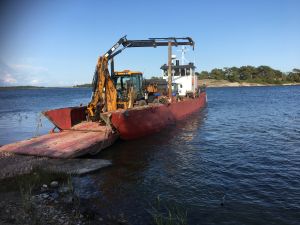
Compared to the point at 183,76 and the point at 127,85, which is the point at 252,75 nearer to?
Result: the point at 183,76

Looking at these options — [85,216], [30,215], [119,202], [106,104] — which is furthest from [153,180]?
[106,104]

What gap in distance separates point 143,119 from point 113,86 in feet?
7.83

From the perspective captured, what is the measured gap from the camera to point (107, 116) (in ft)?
46.2

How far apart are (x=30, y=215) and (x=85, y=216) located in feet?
3.92

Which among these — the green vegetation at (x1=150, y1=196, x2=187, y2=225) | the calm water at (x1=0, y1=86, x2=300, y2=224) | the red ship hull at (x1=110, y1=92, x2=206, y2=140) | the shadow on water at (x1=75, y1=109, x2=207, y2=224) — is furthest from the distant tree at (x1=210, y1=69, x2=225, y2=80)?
the green vegetation at (x1=150, y1=196, x2=187, y2=225)

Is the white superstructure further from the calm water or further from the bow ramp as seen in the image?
the bow ramp

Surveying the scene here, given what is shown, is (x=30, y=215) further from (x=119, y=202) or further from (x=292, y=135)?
(x=292, y=135)

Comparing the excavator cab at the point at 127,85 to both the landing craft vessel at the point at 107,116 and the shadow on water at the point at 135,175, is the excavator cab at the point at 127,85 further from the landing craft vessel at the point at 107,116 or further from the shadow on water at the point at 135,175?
the shadow on water at the point at 135,175

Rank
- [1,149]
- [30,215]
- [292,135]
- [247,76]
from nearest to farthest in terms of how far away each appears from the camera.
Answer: [30,215], [1,149], [292,135], [247,76]

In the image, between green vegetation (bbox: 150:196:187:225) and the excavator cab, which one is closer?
green vegetation (bbox: 150:196:187:225)

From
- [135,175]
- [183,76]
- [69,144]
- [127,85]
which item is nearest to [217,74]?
[183,76]

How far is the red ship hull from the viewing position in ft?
47.9

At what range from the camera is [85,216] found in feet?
23.4

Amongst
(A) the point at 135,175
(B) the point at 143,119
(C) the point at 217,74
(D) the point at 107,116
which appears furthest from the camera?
(C) the point at 217,74
